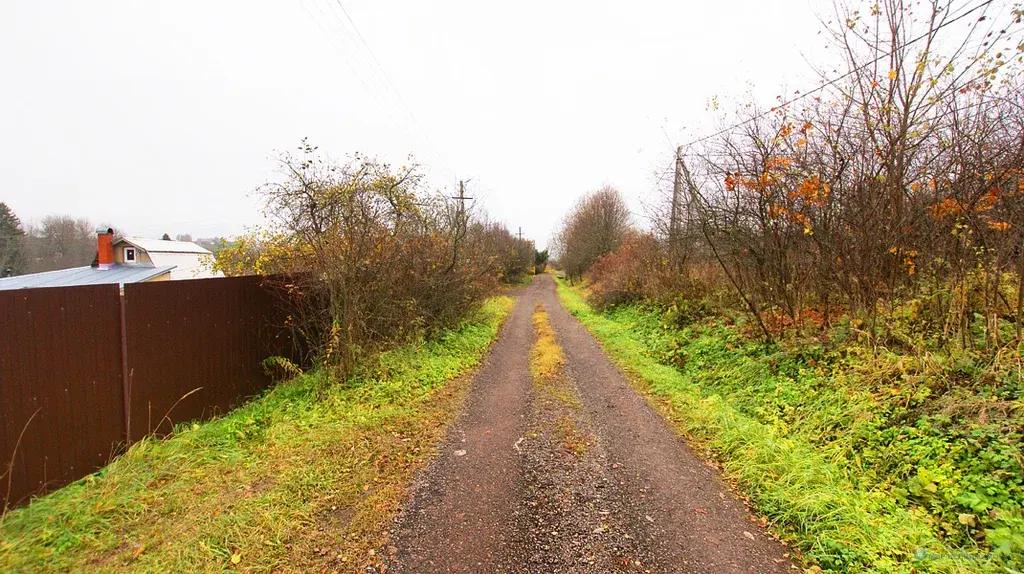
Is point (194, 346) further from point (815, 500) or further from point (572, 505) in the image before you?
point (815, 500)

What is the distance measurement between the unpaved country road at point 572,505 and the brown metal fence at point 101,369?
2797mm

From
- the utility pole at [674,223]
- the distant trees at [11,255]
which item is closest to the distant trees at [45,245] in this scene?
the distant trees at [11,255]

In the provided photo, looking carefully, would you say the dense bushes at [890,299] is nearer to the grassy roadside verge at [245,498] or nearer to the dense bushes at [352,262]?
the grassy roadside verge at [245,498]

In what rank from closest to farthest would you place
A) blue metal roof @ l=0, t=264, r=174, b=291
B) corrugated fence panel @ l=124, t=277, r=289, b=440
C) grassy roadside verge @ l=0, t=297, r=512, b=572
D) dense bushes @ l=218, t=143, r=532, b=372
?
grassy roadside verge @ l=0, t=297, r=512, b=572 → corrugated fence panel @ l=124, t=277, r=289, b=440 → dense bushes @ l=218, t=143, r=532, b=372 → blue metal roof @ l=0, t=264, r=174, b=291

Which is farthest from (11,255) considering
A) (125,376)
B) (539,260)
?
(539,260)

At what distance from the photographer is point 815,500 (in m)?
2.99

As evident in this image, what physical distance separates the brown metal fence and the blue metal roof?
1527cm

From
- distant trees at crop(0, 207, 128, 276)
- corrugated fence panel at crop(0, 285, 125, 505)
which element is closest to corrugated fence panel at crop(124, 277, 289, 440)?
corrugated fence panel at crop(0, 285, 125, 505)

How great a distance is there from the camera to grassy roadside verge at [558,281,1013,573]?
2461 millimetres

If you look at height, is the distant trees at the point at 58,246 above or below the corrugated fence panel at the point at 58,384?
above

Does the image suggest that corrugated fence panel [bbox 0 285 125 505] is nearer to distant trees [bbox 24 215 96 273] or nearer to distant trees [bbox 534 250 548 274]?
distant trees [bbox 24 215 96 273]

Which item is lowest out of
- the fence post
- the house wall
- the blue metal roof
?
the fence post

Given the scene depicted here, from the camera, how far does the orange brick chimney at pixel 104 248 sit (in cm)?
2280

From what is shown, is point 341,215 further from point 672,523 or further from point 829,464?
point 829,464
